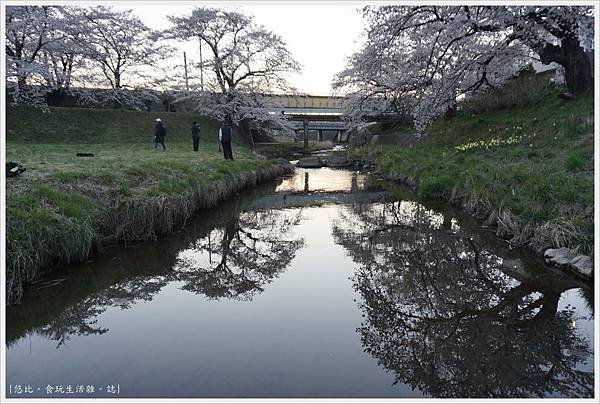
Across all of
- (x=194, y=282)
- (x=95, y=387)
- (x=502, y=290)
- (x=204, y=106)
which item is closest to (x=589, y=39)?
(x=502, y=290)

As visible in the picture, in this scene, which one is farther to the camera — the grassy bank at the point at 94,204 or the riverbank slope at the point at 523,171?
the riverbank slope at the point at 523,171

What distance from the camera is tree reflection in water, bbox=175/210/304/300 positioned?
19.6 ft

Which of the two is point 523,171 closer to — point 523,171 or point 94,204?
point 523,171

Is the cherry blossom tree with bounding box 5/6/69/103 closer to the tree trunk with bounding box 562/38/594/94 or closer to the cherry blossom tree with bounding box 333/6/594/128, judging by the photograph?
the cherry blossom tree with bounding box 333/6/594/128

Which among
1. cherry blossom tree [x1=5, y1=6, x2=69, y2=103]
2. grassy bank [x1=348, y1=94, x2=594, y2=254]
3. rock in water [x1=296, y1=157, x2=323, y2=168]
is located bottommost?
rock in water [x1=296, y1=157, x2=323, y2=168]

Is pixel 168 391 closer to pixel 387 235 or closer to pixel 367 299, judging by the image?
pixel 367 299

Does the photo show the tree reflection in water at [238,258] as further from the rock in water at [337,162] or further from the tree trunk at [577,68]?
the rock in water at [337,162]

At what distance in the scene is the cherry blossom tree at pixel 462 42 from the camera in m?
10.6

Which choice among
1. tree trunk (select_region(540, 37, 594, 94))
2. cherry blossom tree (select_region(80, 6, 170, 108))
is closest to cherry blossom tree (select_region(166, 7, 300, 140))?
cherry blossom tree (select_region(80, 6, 170, 108))

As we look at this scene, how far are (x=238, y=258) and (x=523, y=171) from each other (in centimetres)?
640

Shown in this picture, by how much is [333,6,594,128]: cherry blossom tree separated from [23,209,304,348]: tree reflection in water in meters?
6.82

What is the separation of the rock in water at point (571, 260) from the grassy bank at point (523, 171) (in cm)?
14

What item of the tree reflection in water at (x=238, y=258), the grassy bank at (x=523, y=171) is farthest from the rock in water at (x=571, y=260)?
the tree reflection in water at (x=238, y=258)

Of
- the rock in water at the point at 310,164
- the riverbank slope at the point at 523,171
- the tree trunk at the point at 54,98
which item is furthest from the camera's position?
the tree trunk at the point at 54,98
